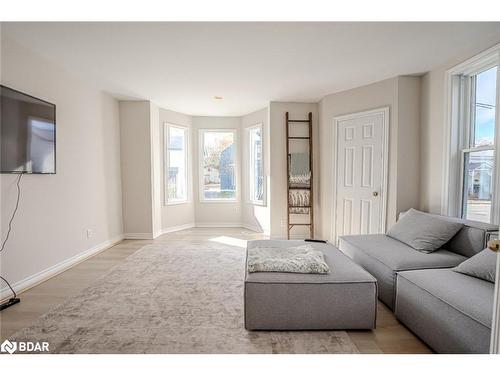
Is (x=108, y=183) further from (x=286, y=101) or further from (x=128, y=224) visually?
(x=286, y=101)

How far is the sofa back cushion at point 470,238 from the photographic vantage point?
2.15 m

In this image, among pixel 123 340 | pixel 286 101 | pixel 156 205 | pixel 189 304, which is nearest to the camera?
pixel 123 340

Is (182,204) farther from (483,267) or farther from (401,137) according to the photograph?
(483,267)

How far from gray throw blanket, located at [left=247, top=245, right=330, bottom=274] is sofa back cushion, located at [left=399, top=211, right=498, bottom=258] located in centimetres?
125

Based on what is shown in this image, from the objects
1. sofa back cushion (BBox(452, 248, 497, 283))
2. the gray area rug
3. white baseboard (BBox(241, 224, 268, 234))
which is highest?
sofa back cushion (BBox(452, 248, 497, 283))

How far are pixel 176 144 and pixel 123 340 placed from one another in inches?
169

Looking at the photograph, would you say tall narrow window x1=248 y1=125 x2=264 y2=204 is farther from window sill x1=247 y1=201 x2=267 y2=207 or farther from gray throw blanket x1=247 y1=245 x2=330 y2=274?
gray throw blanket x1=247 y1=245 x2=330 y2=274

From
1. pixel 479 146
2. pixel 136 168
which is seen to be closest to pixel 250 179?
pixel 136 168

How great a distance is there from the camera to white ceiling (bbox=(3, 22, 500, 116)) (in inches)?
90.0

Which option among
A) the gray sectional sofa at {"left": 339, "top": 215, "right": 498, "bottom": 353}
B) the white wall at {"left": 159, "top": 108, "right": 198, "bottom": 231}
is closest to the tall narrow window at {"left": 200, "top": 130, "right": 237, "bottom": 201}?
the white wall at {"left": 159, "top": 108, "right": 198, "bottom": 231}

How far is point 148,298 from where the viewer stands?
2.44 m

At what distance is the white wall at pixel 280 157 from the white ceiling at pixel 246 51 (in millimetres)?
714

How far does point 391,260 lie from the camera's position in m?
2.25
